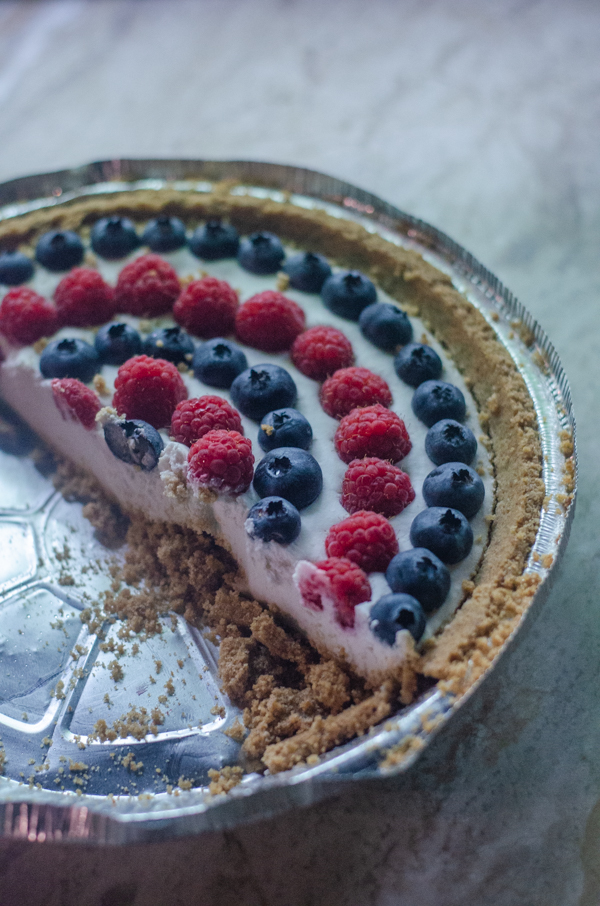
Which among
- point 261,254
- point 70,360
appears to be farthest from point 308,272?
point 70,360

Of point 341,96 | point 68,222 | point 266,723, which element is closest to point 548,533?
point 266,723

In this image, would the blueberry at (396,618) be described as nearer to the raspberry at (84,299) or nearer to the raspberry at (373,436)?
the raspberry at (373,436)

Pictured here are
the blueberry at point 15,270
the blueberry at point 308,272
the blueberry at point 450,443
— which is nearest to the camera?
the blueberry at point 450,443

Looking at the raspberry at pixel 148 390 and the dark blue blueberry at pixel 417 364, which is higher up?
the dark blue blueberry at pixel 417 364

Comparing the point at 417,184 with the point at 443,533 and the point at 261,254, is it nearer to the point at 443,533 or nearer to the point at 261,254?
the point at 261,254

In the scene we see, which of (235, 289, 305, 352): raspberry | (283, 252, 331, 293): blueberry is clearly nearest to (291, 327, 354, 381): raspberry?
(235, 289, 305, 352): raspberry

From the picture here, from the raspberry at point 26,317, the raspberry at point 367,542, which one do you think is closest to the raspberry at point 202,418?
the raspberry at point 367,542

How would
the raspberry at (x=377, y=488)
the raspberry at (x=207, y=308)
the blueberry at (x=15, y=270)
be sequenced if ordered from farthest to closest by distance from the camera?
the blueberry at (x=15, y=270) → the raspberry at (x=207, y=308) → the raspberry at (x=377, y=488)

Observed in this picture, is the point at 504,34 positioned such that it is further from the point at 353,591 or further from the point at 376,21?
the point at 353,591
